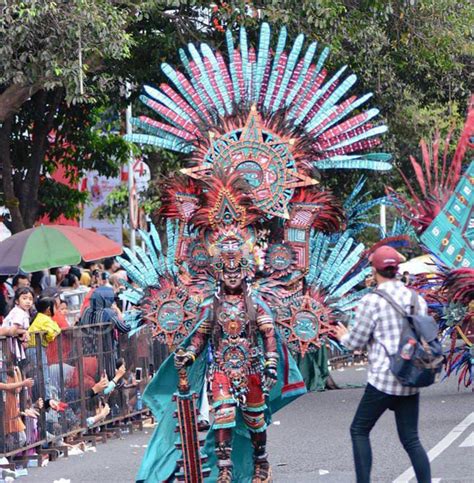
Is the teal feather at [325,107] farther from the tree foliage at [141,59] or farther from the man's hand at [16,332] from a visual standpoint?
the tree foliage at [141,59]

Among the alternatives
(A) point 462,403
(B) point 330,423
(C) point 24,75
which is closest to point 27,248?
(C) point 24,75

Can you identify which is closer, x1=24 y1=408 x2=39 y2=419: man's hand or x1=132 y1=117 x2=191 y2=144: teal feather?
x1=132 y1=117 x2=191 y2=144: teal feather

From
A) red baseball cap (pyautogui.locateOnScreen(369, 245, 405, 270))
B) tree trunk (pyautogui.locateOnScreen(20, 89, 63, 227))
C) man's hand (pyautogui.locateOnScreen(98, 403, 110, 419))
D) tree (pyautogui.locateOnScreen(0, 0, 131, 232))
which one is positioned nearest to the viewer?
red baseball cap (pyautogui.locateOnScreen(369, 245, 405, 270))

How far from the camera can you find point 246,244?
10.1 meters

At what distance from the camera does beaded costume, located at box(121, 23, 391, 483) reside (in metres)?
10.1

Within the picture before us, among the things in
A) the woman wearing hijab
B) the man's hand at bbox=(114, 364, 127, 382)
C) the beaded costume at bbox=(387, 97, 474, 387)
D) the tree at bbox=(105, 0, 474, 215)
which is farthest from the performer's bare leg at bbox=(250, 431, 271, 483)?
the tree at bbox=(105, 0, 474, 215)

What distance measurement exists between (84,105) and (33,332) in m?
9.34

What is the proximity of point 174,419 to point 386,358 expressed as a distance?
8.15ft

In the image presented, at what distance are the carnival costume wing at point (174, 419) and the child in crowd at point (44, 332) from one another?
267 centimetres

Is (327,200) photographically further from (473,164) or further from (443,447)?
(473,164)

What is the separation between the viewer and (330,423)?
14.8 m

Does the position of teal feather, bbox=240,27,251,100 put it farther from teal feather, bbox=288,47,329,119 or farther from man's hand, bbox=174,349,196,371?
man's hand, bbox=174,349,196,371

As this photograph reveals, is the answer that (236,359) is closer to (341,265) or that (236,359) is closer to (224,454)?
(224,454)

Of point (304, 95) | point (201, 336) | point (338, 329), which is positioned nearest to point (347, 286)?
point (338, 329)
